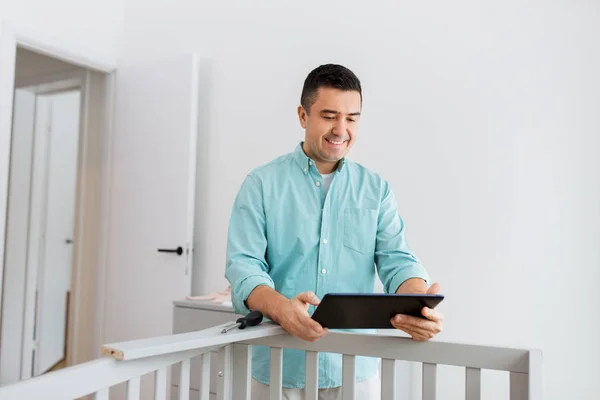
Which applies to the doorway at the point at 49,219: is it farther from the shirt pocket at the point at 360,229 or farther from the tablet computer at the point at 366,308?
the tablet computer at the point at 366,308

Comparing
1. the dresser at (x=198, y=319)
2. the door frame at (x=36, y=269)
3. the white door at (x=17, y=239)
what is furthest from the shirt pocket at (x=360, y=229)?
the white door at (x=17, y=239)

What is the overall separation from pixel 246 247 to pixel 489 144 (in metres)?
1.38

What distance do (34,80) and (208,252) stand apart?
185 centimetres

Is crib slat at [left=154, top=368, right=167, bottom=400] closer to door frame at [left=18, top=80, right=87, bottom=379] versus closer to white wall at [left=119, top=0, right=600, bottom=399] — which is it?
white wall at [left=119, top=0, right=600, bottom=399]

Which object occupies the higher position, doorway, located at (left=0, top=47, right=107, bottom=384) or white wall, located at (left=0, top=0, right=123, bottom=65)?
white wall, located at (left=0, top=0, right=123, bottom=65)

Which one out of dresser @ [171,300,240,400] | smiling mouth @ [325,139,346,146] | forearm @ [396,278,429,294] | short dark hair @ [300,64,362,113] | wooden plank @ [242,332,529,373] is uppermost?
short dark hair @ [300,64,362,113]

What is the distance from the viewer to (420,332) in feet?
3.17

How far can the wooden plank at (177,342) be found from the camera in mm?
765

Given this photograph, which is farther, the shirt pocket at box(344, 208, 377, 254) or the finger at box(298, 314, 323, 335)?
the shirt pocket at box(344, 208, 377, 254)

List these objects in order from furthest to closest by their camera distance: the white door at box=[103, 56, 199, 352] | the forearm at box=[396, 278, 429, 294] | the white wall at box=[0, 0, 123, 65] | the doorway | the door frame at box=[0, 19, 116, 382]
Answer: the doorway, the door frame at box=[0, 19, 116, 382], the white door at box=[103, 56, 199, 352], the white wall at box=[0, 0, 123, 65], the forearm at box=[396, 278, 429, 294]

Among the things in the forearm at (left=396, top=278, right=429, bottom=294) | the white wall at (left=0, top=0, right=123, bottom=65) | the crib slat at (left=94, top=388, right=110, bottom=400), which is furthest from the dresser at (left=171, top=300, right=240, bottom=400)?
the white wall at (left=0, top=0, right=123, bottom=65)

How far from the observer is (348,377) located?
1021 mm

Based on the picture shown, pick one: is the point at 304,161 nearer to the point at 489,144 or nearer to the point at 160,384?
the point at 160,384

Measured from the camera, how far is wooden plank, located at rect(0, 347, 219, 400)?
655 mm
